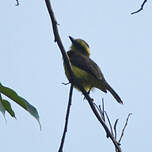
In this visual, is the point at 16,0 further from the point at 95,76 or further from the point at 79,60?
the point at 79,60

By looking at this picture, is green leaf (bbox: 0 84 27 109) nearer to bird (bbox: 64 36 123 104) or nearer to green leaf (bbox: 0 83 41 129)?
green leaf (bbox: 0 83 41 129)

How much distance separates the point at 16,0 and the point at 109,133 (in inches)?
43.6

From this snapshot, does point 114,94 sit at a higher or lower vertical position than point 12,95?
higher

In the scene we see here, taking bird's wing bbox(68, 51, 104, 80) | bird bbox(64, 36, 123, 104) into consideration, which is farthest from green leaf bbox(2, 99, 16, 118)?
bird's wing bbox(68, 51, 104, 80)

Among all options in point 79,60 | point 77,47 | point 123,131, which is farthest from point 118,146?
point 77,47

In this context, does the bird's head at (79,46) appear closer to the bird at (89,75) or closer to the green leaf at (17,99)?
the bird at (89,75)

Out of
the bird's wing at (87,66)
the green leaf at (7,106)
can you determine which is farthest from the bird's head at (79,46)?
the green leaf at (7,106)

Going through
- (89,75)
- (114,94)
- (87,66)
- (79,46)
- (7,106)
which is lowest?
(7,106)

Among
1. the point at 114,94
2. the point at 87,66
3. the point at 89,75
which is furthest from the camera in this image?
the point at 87,66

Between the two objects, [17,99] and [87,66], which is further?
[87,66]

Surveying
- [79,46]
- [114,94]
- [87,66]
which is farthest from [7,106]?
[79,46]

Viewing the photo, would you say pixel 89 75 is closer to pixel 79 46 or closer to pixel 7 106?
pixel 79 46

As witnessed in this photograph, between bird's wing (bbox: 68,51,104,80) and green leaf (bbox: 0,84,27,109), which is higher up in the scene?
bird's wing (bbox: 68,51,104,80)

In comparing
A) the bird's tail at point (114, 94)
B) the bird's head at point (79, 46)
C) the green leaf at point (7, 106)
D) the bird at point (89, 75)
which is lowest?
the green leaf at point (7, 106)
